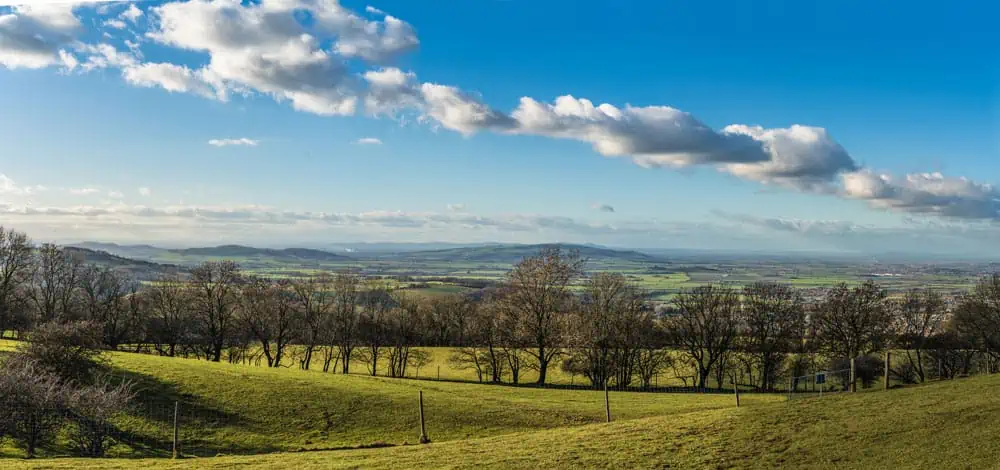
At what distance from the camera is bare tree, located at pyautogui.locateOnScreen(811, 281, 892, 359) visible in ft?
193

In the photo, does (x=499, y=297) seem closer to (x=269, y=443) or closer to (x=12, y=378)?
(x=269, y=443)

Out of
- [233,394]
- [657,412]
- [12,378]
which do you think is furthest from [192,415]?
[657,412]

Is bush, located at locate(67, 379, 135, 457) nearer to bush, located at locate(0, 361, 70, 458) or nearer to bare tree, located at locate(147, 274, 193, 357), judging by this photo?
bush, located at locate(0, 361, 70, 458)

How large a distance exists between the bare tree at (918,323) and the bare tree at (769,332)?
10668 millimetres

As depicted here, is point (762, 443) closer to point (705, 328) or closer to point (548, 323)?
point (548, 323)

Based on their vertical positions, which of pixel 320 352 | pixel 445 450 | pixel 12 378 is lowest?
pixel 320 352

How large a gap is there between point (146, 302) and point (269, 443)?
177 ft

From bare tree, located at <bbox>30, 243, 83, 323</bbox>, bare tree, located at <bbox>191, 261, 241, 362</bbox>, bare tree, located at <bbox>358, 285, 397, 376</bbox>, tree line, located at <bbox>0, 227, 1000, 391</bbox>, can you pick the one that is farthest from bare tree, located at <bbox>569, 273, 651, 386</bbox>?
bare tree, located at <bbox>30, 243, 83, 323</bbox>

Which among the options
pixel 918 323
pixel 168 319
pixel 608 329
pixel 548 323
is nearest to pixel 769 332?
pixel 918 323

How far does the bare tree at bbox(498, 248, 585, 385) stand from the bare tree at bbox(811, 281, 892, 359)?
2798cm

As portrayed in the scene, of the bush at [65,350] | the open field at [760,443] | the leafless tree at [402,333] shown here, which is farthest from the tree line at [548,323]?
the open field at [760,443]

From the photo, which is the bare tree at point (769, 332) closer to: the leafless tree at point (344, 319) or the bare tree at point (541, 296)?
the bare tree at point (541, 296)

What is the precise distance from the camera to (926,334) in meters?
64.4

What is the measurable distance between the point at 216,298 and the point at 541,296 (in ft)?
117
